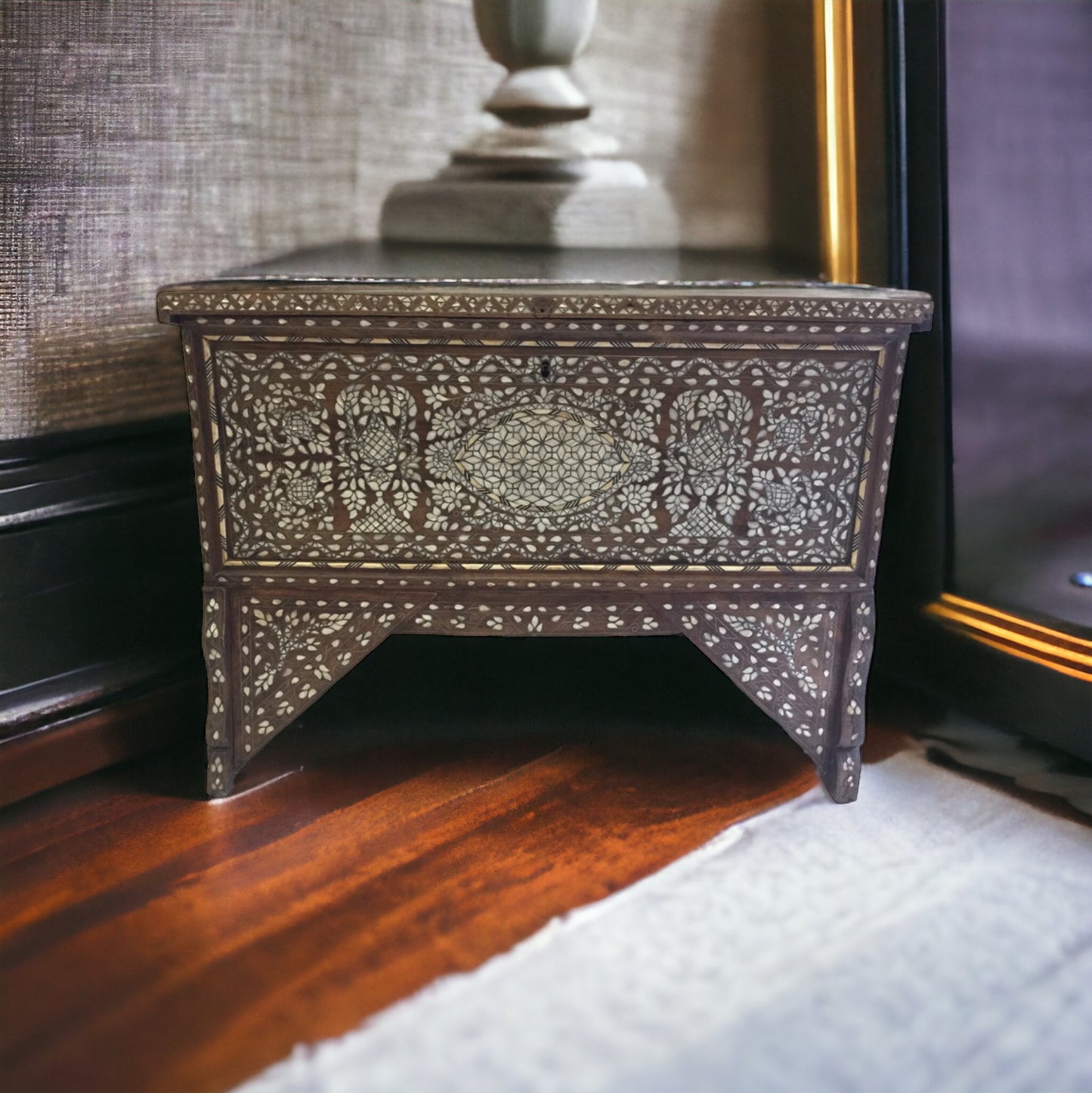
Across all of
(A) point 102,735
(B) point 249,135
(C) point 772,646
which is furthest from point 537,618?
(B) point 249,135

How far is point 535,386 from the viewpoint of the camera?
3.68 ft

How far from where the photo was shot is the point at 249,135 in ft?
4.91

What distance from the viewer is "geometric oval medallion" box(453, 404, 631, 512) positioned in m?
1.13

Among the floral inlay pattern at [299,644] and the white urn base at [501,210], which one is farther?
the white urn base at [501,210]

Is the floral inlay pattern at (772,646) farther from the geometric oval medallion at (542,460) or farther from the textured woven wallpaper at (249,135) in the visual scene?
the textured woven wallpaper at (249,135)

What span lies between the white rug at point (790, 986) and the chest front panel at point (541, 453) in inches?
15.5

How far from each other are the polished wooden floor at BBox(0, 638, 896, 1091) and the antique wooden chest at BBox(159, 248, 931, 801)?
150 millimetres

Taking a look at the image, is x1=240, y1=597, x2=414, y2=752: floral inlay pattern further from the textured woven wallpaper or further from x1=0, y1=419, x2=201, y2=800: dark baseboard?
the textured woven wallpaper

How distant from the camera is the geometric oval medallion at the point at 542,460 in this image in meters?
1.13

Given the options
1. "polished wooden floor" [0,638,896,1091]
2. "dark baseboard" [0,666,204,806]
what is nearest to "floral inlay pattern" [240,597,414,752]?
"polished wooden floor" [0,638,896,1091]

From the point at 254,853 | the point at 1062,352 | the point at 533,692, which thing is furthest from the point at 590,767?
the point at 1062,352

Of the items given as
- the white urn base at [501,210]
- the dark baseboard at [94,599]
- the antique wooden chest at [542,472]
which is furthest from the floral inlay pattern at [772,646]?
the dark baseboard at [94,599]

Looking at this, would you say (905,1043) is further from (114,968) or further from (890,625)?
(890,625)

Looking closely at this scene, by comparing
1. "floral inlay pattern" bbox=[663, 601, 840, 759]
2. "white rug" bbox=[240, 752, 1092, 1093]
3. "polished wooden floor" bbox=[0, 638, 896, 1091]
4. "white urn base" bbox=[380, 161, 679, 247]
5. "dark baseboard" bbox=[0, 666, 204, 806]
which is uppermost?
"white urn base" bbox=[380, 161, 679, 247]
